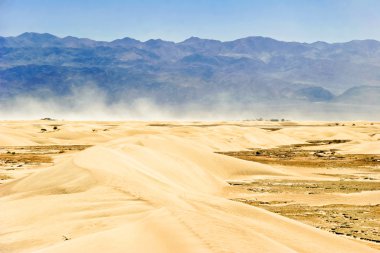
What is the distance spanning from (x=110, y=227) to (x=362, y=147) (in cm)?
5544

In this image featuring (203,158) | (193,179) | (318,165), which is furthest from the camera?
(318,165)

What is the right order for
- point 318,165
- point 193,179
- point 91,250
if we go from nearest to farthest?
point 91,250
point 193,179
point 318,165

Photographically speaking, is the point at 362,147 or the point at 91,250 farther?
the point at 362,147

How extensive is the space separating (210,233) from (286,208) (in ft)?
37.2

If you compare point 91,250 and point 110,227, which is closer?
point 91,250

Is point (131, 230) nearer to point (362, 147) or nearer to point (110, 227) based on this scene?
point (110, 227)

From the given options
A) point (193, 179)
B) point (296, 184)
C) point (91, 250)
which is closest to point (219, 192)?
point (193, 179)

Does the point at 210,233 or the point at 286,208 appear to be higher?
the point at 210,233

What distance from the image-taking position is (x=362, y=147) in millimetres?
63688

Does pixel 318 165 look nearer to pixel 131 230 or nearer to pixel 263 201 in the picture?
pixel 263 201

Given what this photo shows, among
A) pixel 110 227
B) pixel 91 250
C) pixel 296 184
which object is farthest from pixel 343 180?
pixel 91 250

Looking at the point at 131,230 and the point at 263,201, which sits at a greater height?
the point at 131,230

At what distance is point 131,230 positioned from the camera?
12.2m

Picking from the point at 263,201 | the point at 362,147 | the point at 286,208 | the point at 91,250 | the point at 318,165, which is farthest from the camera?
the point at 362,147
